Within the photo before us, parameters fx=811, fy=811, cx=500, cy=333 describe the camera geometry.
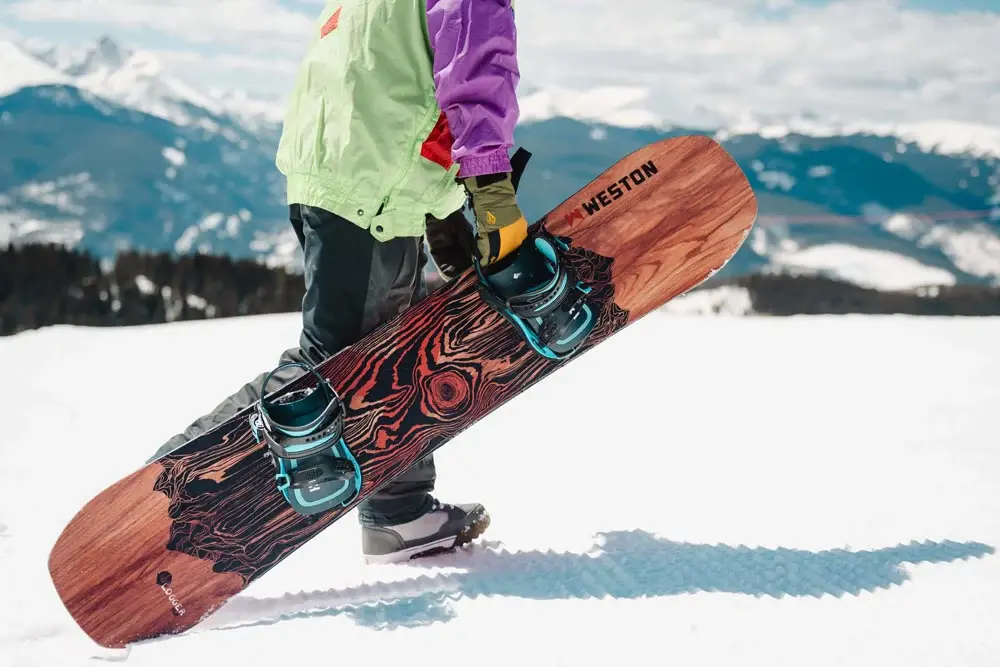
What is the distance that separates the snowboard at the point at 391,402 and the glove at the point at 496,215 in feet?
0.49

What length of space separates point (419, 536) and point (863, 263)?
156169mm

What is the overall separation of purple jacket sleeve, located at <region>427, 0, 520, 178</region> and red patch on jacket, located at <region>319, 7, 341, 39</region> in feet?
0.88

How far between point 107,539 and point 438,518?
74 centimetres

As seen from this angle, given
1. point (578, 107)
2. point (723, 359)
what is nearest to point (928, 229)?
point (578, 107)

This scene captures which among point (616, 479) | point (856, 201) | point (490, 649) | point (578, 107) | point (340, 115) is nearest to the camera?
point (490, 649)

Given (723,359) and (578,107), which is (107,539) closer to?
(723,359)

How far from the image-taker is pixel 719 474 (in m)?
2.65

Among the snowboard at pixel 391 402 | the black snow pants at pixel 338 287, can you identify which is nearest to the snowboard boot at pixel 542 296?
the snowboard at pixel 391 402

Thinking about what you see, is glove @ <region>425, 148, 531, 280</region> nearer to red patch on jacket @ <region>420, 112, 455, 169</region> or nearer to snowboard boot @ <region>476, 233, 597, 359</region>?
snowboard boot @ <region>476, 233, 597, 359</region>

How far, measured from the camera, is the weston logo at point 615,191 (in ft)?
6.27

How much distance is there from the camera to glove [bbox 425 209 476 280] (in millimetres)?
2035

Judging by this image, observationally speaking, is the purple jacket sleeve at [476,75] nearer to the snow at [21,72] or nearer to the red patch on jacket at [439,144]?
the red patch on jacket at [439,144]

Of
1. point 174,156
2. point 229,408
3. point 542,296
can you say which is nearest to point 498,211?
point 542,296

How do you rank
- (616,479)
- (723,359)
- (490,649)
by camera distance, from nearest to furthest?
(490,649), (616,479), (723,359)
